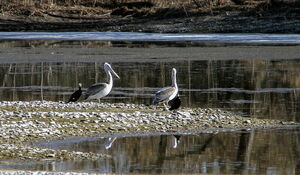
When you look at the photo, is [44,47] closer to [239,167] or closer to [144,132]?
[144,132]

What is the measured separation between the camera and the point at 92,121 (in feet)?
56.4

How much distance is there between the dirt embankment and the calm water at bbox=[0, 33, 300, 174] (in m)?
3.93

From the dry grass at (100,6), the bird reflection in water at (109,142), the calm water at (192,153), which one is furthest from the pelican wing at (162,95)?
the dry grass at (100,6)

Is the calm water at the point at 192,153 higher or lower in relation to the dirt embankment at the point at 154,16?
higher

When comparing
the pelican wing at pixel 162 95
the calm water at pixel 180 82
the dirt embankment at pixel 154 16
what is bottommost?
the dirt embankment at pixel 154 16

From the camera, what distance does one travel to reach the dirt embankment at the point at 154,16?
53531 mm

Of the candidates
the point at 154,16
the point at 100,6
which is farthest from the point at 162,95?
the point at 100,6

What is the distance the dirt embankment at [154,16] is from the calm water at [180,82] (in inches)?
155

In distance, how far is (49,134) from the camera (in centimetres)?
1595

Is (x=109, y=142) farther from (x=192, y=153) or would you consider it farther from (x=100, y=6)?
(x=100, y=6)

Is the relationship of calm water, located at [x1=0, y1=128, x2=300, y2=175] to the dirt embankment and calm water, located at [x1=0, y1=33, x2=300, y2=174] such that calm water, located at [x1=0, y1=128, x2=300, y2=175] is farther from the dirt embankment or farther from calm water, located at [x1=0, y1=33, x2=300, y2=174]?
the dirt embankment

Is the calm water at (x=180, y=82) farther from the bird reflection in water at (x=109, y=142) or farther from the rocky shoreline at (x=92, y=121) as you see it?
the rocky shoreline at (x=92, y=121)

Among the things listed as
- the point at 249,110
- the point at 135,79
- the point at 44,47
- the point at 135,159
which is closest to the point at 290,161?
the point at 135,159

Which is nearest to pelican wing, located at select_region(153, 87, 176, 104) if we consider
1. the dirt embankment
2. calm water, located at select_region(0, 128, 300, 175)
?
calm water, located at select_region(0, 128, 300, 175)
